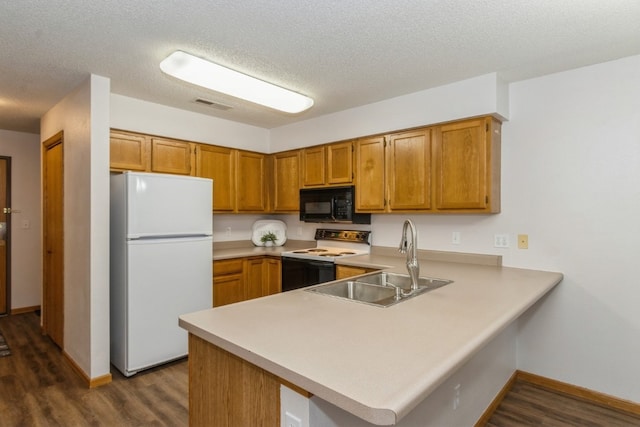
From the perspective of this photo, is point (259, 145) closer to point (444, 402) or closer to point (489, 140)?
point (489, 140)

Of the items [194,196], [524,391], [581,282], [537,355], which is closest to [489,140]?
[581,282]

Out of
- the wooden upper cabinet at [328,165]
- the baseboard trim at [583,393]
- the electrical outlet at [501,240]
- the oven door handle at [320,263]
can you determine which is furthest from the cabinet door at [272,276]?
the baseboard trim at [583,393]

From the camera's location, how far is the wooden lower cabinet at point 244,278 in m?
3.56

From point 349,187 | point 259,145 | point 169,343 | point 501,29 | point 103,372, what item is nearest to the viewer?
point 501,29

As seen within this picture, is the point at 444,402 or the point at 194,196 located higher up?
the point at 194,196

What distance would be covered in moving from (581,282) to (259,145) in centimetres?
342

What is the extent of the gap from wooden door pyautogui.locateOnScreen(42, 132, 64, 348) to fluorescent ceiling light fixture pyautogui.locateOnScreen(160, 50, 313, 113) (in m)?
1.77

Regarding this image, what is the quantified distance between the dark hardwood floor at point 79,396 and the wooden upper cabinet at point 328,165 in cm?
216

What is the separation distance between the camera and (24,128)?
Answer: 435 centimetres

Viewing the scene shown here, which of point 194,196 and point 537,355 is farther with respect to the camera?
point 194,196

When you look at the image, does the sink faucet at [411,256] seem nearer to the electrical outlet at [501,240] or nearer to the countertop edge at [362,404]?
the countertop edge at [362,404]

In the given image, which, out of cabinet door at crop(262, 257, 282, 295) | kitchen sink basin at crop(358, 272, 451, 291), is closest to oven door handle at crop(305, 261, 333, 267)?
cabinet door at crop(262, 257, 282, 295)

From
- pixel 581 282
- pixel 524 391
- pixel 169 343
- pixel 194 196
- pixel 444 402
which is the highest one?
pixel 194 196

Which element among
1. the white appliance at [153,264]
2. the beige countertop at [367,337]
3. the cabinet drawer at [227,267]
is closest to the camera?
the beige countertop at [367,337]
